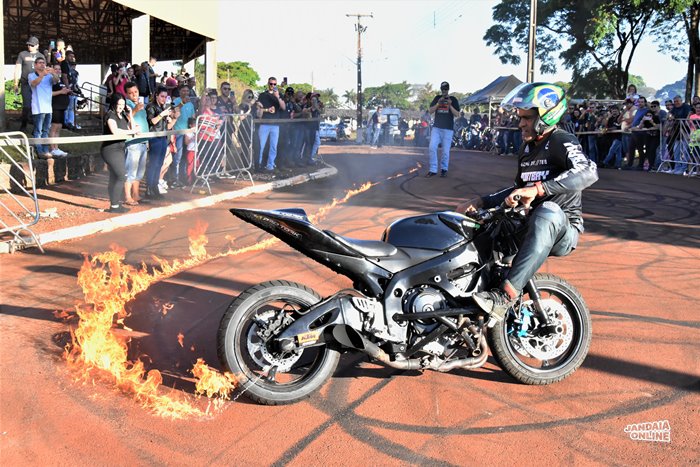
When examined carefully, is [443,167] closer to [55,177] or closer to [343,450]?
[55,177]

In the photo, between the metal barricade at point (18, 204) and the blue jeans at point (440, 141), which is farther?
the blue jeans at point (440, 141)

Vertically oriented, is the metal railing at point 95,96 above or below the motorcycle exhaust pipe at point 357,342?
above

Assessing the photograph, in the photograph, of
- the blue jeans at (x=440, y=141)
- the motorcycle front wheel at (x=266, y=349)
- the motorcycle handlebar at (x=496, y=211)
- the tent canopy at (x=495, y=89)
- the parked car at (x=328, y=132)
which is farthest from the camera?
the parked car at (x=328, y=132)

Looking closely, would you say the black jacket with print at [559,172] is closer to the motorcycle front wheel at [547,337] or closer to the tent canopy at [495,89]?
the motorcycle front wheel at [547,337]

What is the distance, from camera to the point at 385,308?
3.99 meters

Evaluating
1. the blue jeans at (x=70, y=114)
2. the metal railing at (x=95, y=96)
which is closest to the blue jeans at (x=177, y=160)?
the blue jeans at (x=70, y=114)

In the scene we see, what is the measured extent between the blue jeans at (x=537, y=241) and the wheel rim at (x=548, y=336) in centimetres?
35

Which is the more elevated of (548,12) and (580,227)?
(548,12)

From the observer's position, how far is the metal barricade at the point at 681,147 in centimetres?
1773

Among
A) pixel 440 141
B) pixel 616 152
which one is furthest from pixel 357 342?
pixel 616 152

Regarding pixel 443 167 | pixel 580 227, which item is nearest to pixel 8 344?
pixel 580 227

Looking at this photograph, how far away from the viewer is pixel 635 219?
10.7m

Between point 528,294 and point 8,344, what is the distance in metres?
3.56

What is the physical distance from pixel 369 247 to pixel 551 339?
1410mm
